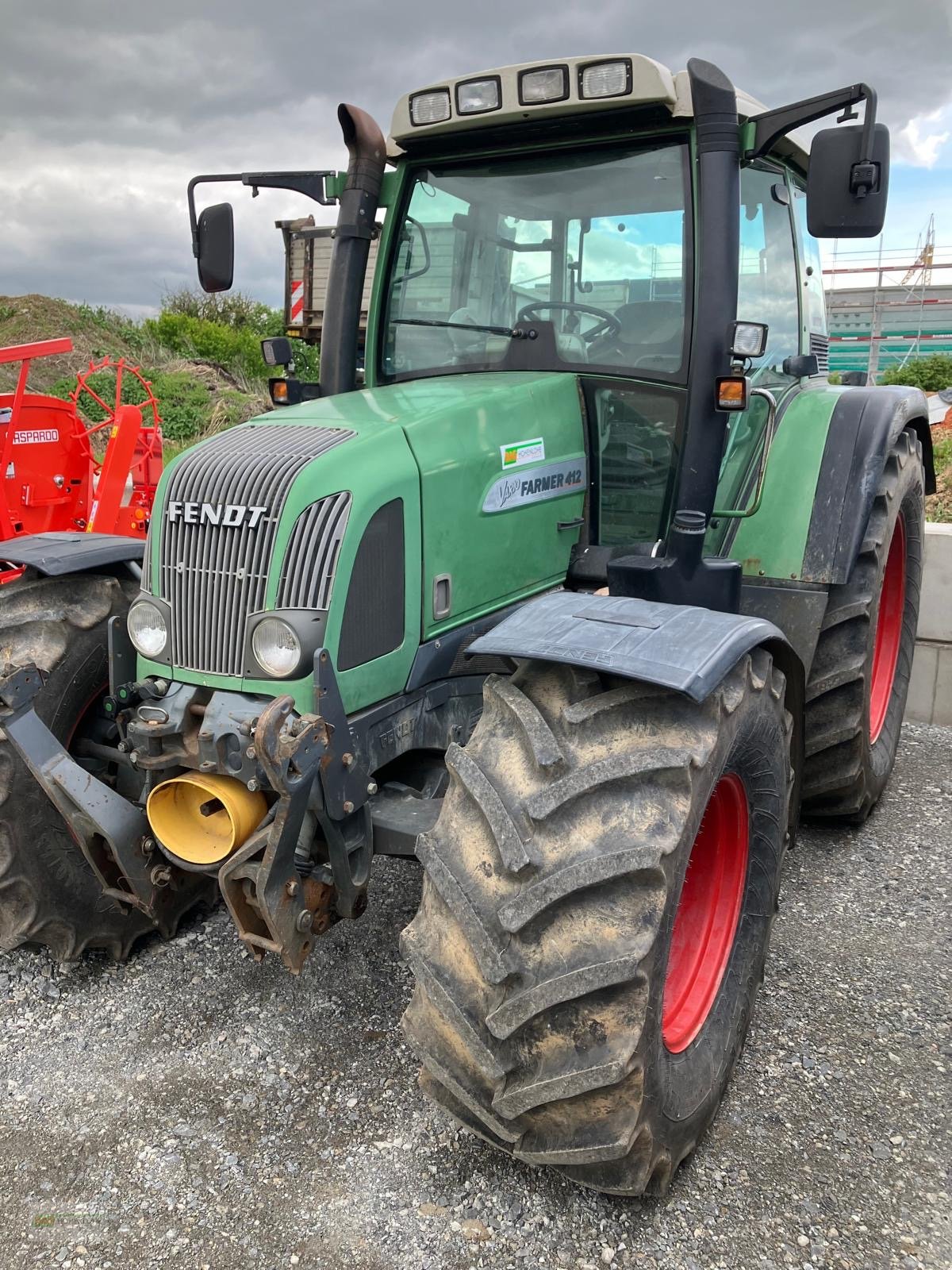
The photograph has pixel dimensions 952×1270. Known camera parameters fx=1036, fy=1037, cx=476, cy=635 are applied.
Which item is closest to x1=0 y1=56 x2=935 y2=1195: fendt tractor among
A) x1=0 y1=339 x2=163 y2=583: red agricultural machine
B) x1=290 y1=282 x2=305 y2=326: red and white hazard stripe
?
x1=0 y1=339 x2=163 y2=583: red agricultural machine

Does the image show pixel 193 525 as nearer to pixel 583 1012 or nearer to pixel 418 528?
pixel 418 528

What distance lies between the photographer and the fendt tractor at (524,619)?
2.05 meters

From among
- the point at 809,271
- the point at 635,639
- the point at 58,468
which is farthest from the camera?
the point at 58,468

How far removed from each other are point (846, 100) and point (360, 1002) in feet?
9.26

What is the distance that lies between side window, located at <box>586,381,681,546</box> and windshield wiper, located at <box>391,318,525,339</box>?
0.30 metres

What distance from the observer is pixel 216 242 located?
3.55 meters

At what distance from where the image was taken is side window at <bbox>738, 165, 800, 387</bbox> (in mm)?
3518

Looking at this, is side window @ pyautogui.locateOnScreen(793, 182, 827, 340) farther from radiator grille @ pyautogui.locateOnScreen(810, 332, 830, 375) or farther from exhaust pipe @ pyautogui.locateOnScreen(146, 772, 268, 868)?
exhaust pipe @ pyautogui.locateOnScreen(146, 772, 268, 868)

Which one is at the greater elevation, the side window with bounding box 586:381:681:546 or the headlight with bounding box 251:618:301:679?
the side window with bounding box 586:381:681:546

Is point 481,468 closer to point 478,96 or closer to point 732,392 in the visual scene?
point 732,392

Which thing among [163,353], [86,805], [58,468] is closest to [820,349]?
[86,805]

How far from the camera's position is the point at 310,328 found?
10.1 meters

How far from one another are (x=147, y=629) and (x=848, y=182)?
7.10 feet

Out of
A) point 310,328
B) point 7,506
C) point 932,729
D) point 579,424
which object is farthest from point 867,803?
point 310,328
